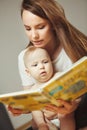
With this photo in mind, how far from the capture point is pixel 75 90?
0.73m

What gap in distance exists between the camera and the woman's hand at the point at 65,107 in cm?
78

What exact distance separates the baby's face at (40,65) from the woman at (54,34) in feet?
0.09

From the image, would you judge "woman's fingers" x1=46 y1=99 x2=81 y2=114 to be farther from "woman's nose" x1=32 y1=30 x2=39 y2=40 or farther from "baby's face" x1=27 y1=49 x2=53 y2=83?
"woman's nose" x1=32 y1=30 x2=39 y2=40

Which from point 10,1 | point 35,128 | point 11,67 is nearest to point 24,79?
point 11,67

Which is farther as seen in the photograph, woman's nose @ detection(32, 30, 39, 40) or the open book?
woman's nose @ detection(32, 30, 39, 40)

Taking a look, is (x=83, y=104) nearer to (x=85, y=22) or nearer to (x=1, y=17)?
(x=85, y=22)

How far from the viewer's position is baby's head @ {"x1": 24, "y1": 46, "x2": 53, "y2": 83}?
81 centimetres

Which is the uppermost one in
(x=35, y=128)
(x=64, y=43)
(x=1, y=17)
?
(x=1, y=17)

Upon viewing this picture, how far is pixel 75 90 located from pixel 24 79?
23cm

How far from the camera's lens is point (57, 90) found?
712 mm

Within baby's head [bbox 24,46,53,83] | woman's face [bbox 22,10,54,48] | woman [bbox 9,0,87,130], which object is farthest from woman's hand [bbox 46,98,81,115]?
woman's face [bbox 22,10,54,48]

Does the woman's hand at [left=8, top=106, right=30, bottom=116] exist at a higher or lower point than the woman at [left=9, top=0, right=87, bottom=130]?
lower

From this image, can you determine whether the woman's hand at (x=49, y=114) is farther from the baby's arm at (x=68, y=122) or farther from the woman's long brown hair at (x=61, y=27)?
the woman's long brown hair at (x=61, y=27)

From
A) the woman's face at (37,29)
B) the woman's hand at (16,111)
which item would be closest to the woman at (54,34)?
the woman's face at (37,29)
